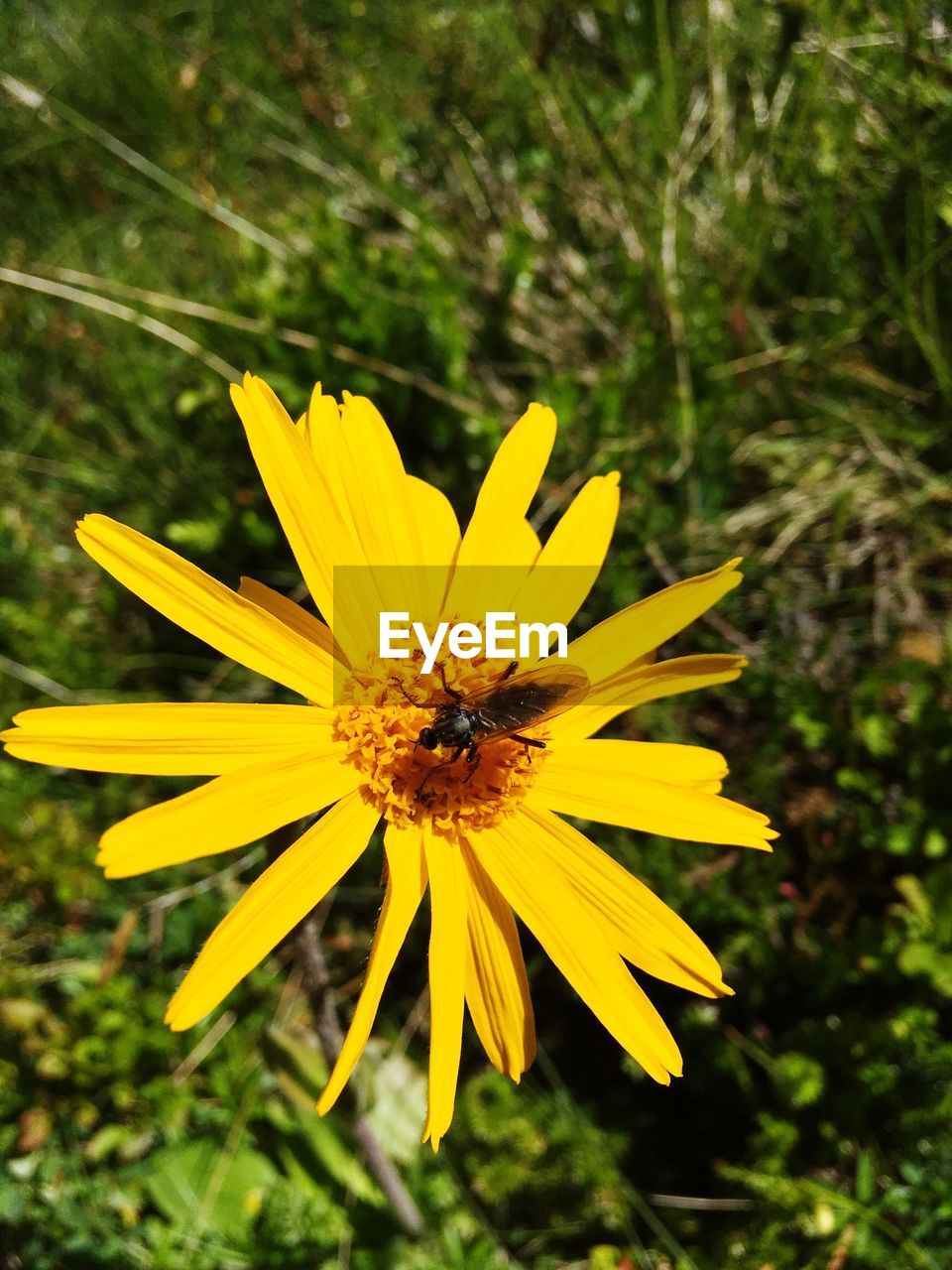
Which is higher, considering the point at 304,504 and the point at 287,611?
the point at 304,504

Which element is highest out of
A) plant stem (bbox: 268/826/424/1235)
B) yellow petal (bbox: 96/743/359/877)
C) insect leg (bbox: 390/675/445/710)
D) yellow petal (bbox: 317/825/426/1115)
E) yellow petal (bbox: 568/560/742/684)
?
yellow petal (bbox: 568/560/742/684)

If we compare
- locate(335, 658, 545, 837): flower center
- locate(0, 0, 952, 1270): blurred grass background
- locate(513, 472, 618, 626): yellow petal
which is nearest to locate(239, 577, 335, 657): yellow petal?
locate(335, 658, 545, 837): flower center

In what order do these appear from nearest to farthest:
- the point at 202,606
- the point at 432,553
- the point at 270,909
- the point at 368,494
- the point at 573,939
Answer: the point at 270,909 < the point at 202,606 < the point at 573,939 < the point at 368,494 < the point at 432,553

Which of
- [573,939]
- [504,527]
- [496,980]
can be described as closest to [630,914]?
[573,939]

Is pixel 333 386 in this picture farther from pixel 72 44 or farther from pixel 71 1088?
pixel 72 44

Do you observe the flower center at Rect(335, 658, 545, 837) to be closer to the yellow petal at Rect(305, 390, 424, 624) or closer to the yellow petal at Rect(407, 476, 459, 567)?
the yellow petal at Rect(305, 390, 424, 624)

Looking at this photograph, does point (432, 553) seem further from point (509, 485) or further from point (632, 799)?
point (632, 799)

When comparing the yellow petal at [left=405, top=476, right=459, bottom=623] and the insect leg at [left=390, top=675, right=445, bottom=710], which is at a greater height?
the yellow petal at [left=405, top=476, right=459, bottom=623]

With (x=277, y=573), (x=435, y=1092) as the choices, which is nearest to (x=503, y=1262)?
(x=435, y=1092)
